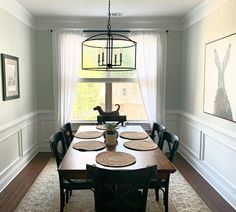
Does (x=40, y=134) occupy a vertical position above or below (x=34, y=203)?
above

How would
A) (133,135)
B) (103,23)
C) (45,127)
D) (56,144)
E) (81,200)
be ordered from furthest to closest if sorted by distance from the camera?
(45,127) → (103,23) → (133,135) → (81,200) → (56,144)

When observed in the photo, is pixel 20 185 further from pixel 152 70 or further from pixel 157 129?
pixel 152 70

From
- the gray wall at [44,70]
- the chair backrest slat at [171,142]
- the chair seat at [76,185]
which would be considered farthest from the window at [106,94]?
the chair seat at [76,185]

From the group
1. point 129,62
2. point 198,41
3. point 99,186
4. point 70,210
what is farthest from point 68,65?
point 99,186

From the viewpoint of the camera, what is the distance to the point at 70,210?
278 centimetres

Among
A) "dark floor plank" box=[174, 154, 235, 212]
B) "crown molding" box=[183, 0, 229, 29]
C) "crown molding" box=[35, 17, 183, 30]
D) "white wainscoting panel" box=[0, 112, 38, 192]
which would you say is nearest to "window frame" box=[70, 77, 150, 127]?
"white wainscoting panel" box=[0, 112, 38, 192]

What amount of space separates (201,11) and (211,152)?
2120 mm

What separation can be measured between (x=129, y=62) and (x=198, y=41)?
1.28 meters

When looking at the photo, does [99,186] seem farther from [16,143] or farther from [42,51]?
[42,51]

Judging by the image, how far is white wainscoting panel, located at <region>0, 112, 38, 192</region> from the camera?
339 centimetres

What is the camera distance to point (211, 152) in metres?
3.54

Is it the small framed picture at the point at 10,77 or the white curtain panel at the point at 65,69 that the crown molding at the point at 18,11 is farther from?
the small framed picture at the point at 10,77

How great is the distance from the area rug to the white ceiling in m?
2.59

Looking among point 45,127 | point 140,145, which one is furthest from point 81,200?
point 45,127
